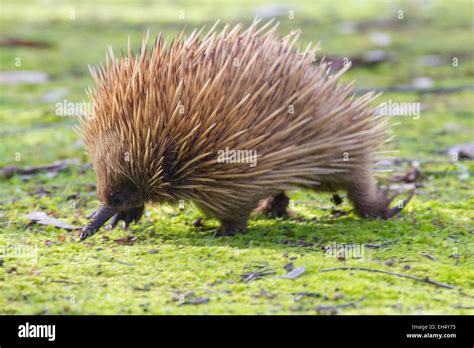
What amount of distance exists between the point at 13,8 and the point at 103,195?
13064mm

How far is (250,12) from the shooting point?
1598cm

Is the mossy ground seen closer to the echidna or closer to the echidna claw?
the echidna claw

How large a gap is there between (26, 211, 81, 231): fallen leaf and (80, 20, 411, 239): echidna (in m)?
0.37

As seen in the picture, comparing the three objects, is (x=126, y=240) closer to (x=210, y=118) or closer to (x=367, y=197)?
(x=210, y=118)

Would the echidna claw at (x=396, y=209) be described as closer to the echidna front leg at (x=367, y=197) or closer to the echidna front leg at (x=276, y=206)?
the echidna front leg at (x=367, y=197)

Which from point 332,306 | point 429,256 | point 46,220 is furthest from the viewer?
point 46,220

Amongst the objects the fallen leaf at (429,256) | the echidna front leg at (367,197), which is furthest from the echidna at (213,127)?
the fallen leaf at (429,256)

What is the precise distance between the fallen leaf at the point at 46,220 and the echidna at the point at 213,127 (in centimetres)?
37

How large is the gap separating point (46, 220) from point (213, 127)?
1.35m

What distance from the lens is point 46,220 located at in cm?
513

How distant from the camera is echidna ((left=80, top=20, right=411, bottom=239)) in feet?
14.6

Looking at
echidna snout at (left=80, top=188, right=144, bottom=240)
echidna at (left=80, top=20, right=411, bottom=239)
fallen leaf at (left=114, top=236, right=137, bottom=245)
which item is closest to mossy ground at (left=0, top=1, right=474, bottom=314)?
fallen leaf at (left=114, top=236, right=137, bottom=245)

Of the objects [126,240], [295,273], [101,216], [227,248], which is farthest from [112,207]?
[295,273]

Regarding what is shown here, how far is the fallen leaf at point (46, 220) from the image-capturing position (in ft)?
16.5
